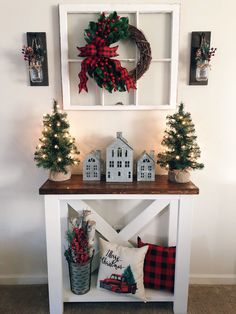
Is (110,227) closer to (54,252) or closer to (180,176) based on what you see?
(54,252)

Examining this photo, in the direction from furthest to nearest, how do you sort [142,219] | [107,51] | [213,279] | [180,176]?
1. [213,279]
2. [142,219]
3. [180,176]
4. [107,51]

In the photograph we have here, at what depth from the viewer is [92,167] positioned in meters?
1.74

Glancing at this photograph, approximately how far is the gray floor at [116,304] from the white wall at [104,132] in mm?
103

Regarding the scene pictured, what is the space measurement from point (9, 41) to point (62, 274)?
5.22ft

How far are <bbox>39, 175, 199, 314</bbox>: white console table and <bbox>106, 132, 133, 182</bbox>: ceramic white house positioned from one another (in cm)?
8

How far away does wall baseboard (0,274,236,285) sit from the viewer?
2086 mm

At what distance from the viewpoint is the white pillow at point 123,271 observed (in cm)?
Result: 175

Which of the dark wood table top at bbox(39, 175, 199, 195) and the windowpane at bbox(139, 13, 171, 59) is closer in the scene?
the dark wood table top at bbox(39, 175, 199, 195)

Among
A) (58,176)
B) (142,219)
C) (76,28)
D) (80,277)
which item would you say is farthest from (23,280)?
(76,28)

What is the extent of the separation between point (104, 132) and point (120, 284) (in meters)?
1.01

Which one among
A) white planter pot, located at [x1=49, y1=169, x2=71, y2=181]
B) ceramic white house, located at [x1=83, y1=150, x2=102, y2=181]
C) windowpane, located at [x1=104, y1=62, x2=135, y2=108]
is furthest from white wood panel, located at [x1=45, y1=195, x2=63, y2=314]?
windowpane, located at [x1=104, y1=62, x2=135, y2=108]

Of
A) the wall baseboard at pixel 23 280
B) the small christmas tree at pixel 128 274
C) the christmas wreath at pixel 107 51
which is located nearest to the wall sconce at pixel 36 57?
the christmas wreath at pixel 107 51

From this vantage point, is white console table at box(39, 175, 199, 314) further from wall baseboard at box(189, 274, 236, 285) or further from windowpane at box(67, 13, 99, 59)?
windowpane at box(67, 13, 99, 59)

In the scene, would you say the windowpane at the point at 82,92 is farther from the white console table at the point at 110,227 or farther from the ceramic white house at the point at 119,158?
the white console table at the point at 110,227
